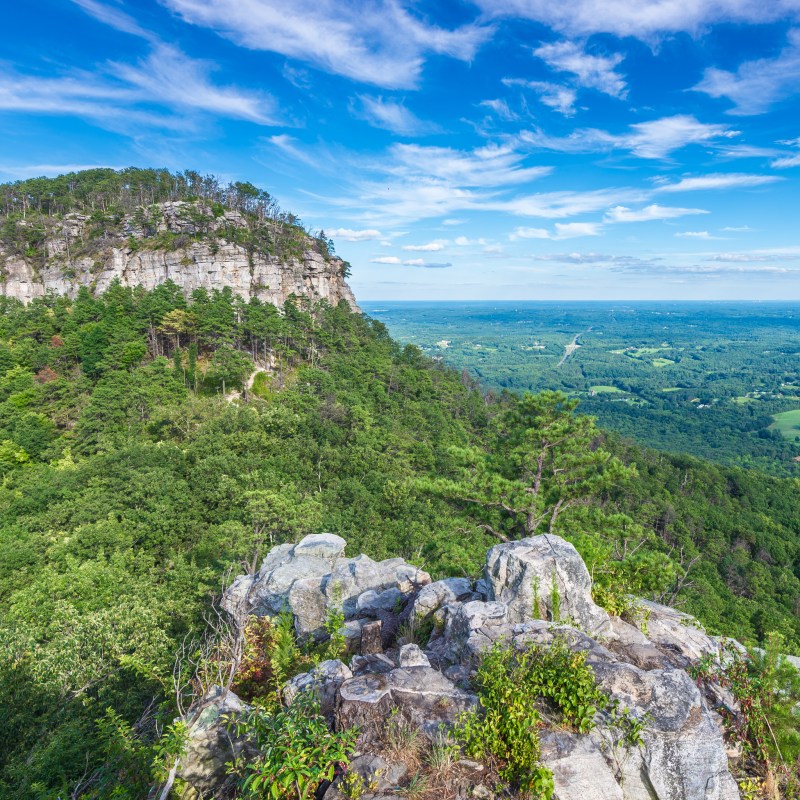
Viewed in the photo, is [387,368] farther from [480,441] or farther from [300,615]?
[300,615]

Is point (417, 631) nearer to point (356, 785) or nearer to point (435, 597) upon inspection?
point (435, 597)

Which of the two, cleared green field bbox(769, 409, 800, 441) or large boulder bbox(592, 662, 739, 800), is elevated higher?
large boulder bbox(592, 662, 739, 800)

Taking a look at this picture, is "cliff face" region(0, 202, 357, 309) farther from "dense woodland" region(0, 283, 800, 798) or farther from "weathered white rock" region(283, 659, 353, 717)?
"weathered white rock" region(283, 659, 353, 717)

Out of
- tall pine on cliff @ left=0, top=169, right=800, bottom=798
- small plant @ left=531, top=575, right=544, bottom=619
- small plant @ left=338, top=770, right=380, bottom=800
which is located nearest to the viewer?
small plant @ left=338, top=770, right=380, bottom=800

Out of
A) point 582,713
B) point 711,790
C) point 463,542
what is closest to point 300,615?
point 582,713

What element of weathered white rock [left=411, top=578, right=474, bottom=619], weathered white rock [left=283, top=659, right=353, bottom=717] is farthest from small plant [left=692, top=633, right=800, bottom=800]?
weathered white rock [left=283, top=659, right=353, bottom=717]

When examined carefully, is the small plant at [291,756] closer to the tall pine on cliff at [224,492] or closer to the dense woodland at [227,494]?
the dense woodland at [227,494]

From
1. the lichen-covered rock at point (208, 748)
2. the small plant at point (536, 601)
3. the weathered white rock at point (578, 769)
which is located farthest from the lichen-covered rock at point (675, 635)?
the lichen-covered rock at point (208, 748)
